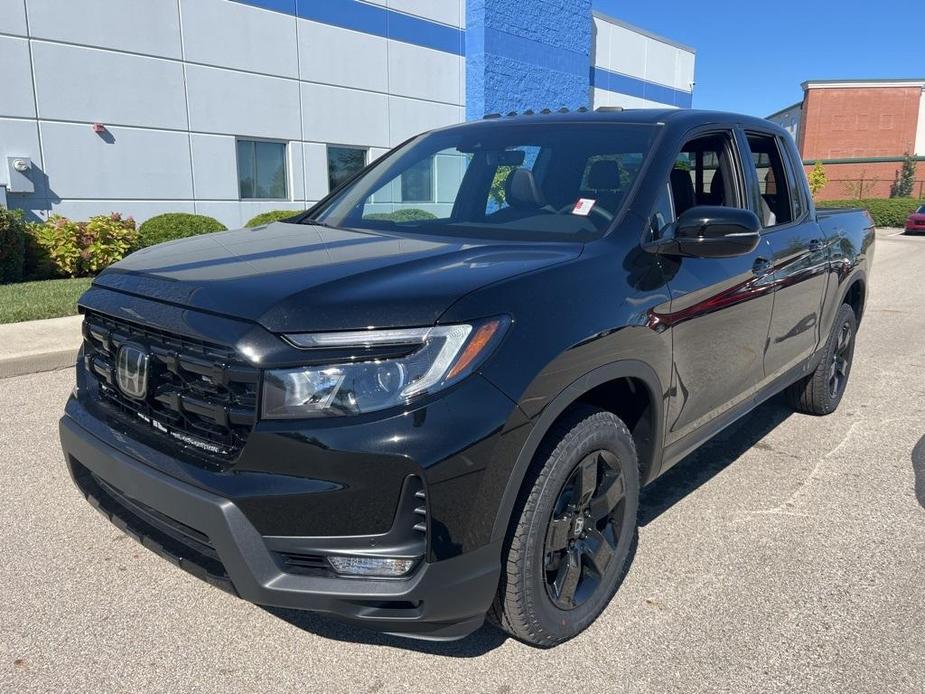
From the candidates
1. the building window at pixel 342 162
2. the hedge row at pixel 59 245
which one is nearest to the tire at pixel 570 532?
the hedge row at pixel 59 245

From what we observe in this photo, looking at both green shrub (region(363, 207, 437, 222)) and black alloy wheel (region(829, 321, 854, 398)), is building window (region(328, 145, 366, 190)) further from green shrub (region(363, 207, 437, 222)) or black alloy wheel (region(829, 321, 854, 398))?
green shrub (region(363, 207, 437, 222))

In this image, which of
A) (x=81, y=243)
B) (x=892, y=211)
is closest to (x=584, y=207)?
(x=81, y=243)

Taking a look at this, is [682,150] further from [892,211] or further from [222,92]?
[892,211]

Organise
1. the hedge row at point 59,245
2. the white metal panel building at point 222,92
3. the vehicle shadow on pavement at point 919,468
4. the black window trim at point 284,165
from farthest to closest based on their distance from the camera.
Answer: the black window trim at point 284,165 → the white metal panel building at point 222,92 → the hedge row at point 59,245 → the vehicle shadow on pavement at point 919,468

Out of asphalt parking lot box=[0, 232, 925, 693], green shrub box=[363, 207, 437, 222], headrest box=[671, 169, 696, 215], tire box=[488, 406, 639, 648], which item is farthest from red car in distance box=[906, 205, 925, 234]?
tire box=[488, 406, 639, 648]

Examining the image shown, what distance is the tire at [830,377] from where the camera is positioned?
16.3ft

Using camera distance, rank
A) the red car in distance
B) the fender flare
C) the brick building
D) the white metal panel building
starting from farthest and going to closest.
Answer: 1. the brick building
2. the red car in distance
3. the white metal panel building
4. the fender flare

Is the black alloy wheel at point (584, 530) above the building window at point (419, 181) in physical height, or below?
below

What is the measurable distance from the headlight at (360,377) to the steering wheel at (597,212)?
1.15m

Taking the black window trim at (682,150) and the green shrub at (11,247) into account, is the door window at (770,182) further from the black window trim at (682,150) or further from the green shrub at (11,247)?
the green shrub at (11,247)

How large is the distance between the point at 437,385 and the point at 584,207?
134 cm

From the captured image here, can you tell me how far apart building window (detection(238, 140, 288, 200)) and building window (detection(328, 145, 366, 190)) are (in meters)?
1.15

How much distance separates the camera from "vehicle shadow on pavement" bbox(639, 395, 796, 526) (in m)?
3.79

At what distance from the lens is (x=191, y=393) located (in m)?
2.20
